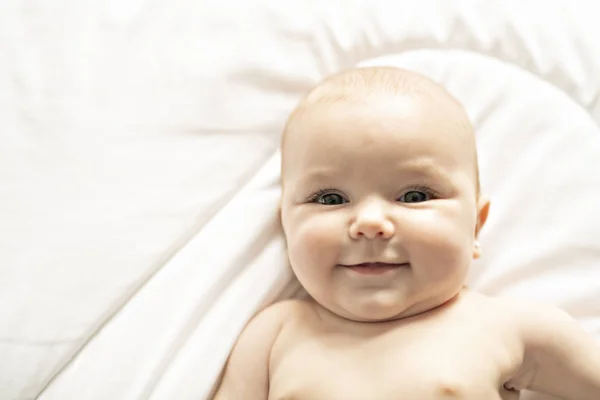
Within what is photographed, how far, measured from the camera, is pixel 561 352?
0.91m

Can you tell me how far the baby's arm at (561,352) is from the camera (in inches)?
35.6

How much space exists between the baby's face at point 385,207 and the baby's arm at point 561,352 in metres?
0.12

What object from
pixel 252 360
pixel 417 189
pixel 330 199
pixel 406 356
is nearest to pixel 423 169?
pixel 417 189

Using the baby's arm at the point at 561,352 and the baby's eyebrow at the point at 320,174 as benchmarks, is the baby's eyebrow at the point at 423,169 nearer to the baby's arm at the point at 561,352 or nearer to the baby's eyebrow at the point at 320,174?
the baby's eyebrow at the point at 320,174

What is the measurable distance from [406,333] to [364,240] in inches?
5.6

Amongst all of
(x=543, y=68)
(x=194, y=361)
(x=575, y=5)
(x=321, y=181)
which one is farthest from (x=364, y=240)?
(x=575, y=5)

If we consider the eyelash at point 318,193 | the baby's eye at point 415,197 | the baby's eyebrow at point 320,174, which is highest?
the baby's eyebrow at point 320,174

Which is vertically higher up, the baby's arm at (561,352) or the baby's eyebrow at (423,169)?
the baby's eyebrow at (423,169)

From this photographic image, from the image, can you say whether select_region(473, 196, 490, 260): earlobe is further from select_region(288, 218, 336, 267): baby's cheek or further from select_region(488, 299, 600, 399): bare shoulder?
select_region(288, 218, 336, 267): baby's cheek

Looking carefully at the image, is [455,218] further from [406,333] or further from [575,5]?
[575,5]

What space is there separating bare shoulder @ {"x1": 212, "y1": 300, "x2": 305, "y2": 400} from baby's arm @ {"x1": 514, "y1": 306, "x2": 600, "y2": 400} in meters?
0.31

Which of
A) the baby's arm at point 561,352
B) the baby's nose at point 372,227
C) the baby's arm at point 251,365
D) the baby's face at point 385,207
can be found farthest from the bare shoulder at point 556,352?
the baby's arm at point 251,365

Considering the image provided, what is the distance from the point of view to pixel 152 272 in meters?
1.00

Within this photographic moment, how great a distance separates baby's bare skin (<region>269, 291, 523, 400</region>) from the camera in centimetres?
85
